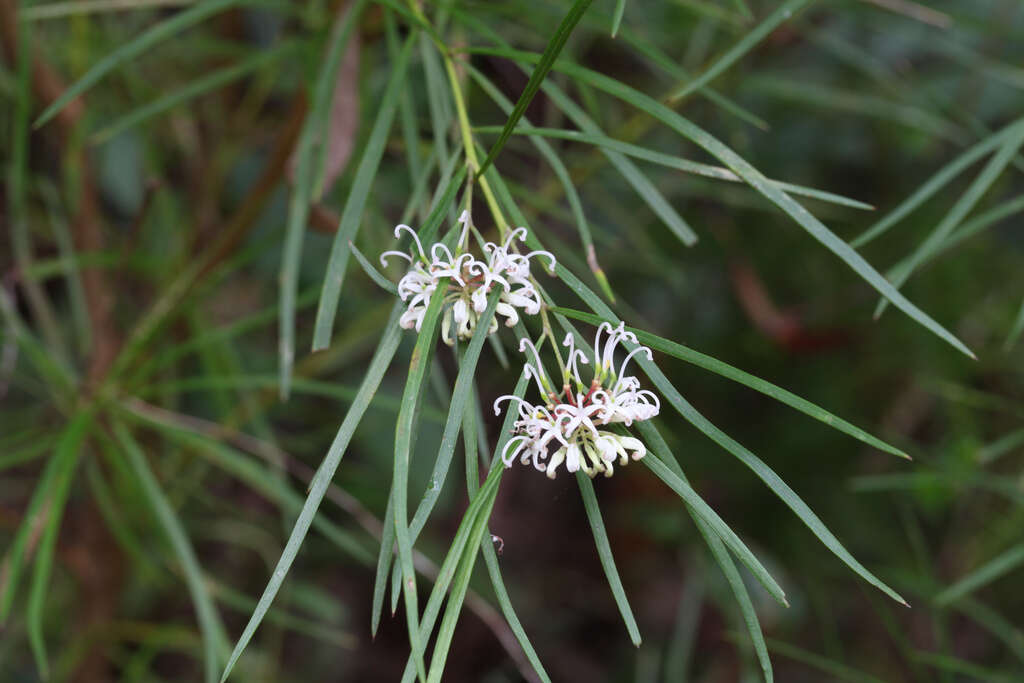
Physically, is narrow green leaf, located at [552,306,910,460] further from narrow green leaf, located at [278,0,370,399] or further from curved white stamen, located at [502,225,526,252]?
narrow green leaf, located at [278,0,370,399]

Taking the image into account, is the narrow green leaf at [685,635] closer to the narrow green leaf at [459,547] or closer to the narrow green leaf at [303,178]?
the narrow green leaf at [303,178]

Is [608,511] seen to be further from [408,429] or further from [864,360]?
[408,429]

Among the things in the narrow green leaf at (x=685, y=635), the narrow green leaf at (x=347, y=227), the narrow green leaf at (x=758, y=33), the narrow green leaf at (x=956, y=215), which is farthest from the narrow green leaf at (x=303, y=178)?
the narrow green leaf at (x=685, y=635)

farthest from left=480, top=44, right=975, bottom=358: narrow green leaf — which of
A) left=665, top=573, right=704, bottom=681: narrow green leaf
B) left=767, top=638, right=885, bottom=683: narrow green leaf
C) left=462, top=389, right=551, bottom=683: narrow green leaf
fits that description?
left=665, top=573, right=704, bottom=681: narrow green leaf

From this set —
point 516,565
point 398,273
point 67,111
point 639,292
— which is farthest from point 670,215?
point 516,565

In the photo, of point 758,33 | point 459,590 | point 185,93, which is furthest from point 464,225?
point 185,93

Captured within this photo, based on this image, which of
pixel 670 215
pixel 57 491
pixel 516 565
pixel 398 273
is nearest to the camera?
pixel 670 215
